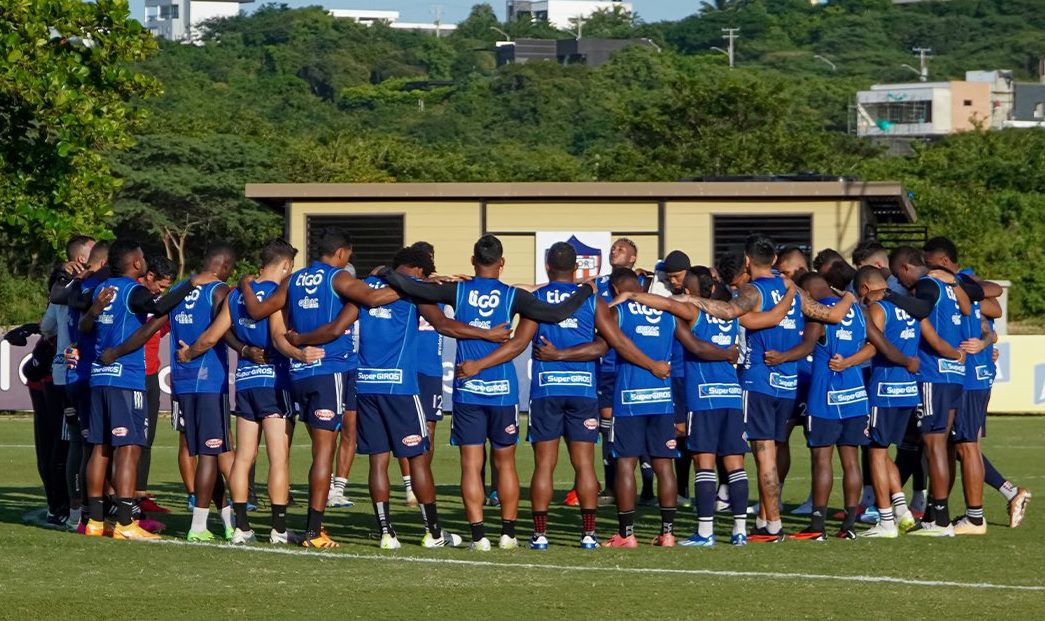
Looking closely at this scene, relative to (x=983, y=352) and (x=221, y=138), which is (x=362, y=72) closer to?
(x=221, y=138)

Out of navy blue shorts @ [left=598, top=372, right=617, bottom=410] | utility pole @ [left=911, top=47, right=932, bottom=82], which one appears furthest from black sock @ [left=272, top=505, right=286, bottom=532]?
utility pole @ [left=911, top=47, right=932, bottom=82]

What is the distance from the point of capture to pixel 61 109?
23422 millimetres

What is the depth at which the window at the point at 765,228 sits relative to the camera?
1201 inches

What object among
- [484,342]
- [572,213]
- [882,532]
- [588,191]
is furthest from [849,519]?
[572,213]

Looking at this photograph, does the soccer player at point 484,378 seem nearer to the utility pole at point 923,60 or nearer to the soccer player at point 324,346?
the soccer player at point 324,346

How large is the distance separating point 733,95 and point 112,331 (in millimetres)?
53395

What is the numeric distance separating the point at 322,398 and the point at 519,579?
2.07 metres

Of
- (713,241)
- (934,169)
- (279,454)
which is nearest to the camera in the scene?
(279,454)

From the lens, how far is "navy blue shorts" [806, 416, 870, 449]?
12.1 metres

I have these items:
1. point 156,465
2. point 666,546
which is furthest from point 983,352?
point 156,465

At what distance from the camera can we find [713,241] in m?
30.8

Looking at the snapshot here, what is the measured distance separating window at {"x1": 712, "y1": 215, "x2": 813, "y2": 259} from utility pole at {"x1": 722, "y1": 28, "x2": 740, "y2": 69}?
12241cm

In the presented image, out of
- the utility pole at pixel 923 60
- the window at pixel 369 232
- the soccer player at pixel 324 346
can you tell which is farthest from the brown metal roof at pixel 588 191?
the utility pole at pixel 923 60

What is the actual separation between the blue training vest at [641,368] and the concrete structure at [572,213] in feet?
62.6
